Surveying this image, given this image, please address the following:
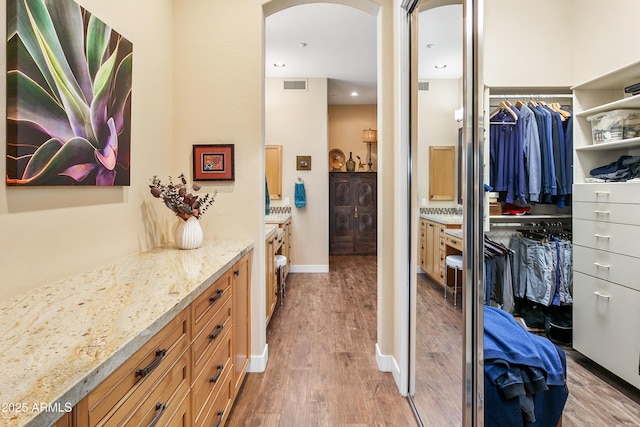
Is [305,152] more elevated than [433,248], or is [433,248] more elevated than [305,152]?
[305,152]

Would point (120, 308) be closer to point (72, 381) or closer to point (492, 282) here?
point (72, 381)

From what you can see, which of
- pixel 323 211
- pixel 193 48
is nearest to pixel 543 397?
pixel 193 48

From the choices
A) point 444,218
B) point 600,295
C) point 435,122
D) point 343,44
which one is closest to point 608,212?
point 600,295

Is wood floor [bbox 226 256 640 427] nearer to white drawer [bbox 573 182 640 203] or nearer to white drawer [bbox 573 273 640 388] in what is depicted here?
white drawer [bbox 573 273 640 388]

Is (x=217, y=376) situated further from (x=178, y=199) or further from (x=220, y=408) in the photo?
(x=178, y=199)

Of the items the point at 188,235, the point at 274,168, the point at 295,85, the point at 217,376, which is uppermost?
the point at 295,85

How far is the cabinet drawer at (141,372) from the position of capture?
0.71 meters

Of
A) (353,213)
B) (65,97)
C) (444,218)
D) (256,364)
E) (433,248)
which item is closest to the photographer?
(65,97)

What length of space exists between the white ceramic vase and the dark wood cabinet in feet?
14.7

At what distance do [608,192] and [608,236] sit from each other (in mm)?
335

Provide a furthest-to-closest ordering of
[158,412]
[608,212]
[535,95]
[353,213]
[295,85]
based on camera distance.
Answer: [353,213], [295,85], [608,212], [535,95], [158,412]

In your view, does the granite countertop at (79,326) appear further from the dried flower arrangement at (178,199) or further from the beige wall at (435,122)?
the beige wall at (435,122)

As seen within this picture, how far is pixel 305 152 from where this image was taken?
5188mm

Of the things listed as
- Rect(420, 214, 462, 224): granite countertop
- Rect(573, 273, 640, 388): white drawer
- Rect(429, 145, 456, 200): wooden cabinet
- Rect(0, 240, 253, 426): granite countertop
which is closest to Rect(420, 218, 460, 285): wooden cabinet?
Rect(420, 214, 462, 224): granite countertop
